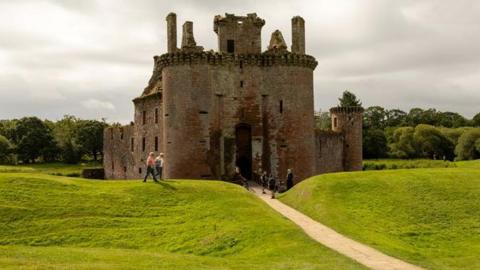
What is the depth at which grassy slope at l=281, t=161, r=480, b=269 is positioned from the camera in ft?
72.3

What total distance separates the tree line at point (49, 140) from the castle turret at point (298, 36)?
68077 mm

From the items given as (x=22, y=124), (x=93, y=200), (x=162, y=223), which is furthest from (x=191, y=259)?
(x=22, y=124)

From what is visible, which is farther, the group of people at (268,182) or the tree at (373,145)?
the tree at (373,145)

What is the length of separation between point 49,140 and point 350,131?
61.6 metres

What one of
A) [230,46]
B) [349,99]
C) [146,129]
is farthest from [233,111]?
[349,99]

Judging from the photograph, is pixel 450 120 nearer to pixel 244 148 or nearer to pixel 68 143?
pixel 68 143

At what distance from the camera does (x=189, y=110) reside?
4112 cm

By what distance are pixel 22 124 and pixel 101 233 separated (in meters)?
87.4

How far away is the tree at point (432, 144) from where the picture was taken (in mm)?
102062

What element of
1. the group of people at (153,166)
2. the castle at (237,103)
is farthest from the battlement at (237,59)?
the group of people at (153,166)

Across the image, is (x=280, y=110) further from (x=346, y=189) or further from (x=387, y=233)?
(x=387, y=233)

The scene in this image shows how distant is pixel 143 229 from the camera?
906 inches

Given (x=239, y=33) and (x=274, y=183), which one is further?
(x=239, y=33)

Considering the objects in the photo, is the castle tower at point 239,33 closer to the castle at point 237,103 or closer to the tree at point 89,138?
the castle at point 237,103
